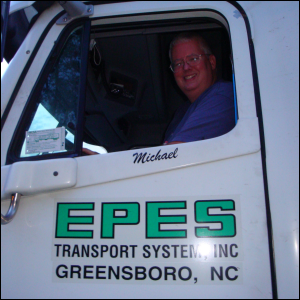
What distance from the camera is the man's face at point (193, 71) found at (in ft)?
5.97

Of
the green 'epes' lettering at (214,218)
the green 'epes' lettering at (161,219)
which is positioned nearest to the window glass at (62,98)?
the green 'epes' lettering at (161,219)

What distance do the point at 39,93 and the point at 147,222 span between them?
720 millimetres

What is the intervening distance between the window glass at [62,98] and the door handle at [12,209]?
218 mm

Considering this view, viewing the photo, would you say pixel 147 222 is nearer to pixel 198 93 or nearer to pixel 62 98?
pixel 62 98

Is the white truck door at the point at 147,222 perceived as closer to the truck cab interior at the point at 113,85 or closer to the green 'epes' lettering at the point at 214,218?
the green 'epes' lettering at the point at 214,218

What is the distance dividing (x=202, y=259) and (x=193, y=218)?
0.14 meters

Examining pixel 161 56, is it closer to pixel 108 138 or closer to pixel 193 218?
pixel 108 138

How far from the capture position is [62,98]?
52.1 inches

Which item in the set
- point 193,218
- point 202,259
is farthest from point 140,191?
point 202,259

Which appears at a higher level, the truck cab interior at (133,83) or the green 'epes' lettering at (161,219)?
the truck cab interior at (133,83)

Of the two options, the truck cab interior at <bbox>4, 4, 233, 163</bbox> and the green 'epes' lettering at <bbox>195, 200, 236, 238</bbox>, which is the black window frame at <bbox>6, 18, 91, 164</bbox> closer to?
the truck cab interior at <bbox>4, 4, 233, 163</bbox>

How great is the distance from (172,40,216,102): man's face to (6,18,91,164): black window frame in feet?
2.06

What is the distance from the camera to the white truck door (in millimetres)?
1012

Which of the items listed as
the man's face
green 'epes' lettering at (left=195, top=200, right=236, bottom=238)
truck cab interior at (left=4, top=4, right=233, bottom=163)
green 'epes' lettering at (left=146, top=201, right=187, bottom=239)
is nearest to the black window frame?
truck cab interior at (left=4, top=4, right=233, bottom=163)
